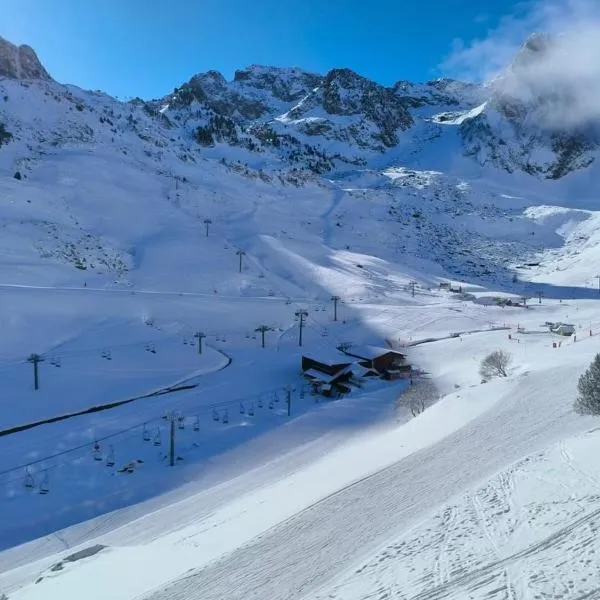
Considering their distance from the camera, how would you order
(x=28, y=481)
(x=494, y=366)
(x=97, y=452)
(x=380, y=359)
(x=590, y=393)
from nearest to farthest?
1. (x=590, y=393)
2. (x=28, y=481)
3. (x=97, y=452)
4. (x=494, y=366)
5. (x=380, y=359)

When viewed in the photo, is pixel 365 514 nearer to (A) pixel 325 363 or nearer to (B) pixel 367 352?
(A) pixel 325 363

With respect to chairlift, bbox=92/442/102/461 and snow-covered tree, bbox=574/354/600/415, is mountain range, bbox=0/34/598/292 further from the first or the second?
snow-covered tree, bbox=574/354/600/415

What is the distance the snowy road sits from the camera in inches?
347

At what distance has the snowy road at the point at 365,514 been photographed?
8812 millimetres

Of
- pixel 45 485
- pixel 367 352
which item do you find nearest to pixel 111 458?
pixel 45 485

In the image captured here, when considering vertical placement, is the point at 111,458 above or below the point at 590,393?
below

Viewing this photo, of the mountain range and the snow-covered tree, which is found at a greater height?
the mountain range

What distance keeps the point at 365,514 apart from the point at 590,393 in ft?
29.3

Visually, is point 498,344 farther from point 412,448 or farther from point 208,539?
point 208,539

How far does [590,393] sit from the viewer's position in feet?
51.4

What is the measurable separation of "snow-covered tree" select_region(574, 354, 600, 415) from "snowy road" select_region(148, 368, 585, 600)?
524 mm

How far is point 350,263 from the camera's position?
6331 centimetres

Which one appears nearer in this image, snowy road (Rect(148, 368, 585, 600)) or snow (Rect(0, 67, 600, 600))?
snowy road (Rect(148, 368, 585, 600))

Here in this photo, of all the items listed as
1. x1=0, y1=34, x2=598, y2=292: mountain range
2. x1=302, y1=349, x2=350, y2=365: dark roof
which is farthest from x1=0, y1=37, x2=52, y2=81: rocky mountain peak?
x1=302, y1=349, x2=350, y2=365: dark roof
